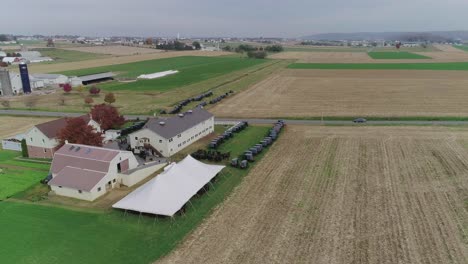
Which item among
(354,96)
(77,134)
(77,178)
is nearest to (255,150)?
(77,178)

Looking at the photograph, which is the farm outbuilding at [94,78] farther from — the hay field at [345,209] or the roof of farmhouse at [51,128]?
the hay field at [345,209]

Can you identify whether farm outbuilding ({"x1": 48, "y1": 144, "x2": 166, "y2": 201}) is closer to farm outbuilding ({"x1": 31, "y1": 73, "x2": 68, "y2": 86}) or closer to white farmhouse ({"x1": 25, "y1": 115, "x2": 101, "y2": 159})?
white farmhouse ({"x1": 25, "y1": 115, "x2": 101, "y2": 159})

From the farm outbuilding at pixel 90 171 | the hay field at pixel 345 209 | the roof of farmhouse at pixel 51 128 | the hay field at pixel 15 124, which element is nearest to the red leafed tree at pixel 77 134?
the roof of farmhouse at pixel 51 128

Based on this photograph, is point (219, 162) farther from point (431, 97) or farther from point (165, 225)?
point (431, 97)

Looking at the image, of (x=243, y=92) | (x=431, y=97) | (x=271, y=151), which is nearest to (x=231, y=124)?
(x=271, y=151)

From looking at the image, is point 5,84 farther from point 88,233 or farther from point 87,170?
point 88,233

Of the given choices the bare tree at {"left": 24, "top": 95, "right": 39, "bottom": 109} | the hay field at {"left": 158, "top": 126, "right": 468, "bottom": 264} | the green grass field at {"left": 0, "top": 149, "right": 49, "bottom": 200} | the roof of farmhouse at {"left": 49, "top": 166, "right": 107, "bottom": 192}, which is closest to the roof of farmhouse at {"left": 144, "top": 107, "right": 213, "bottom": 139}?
the roof of farmhouse at {"left": 49, "top": 166, "right": 107, "bottom": 192}
